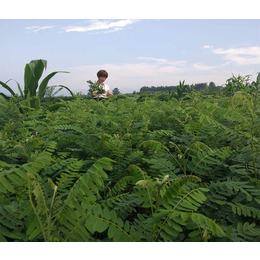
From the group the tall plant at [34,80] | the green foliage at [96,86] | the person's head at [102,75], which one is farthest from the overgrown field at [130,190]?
the person's head at [102,75]

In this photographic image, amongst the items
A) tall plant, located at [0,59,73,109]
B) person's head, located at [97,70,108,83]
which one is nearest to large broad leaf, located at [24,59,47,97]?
tall plant, located at [0,59,73,109]

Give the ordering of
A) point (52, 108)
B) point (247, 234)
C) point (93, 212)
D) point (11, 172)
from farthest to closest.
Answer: point (52, 108)
point (247, 234)
point (93, 212)
point (11, 172)

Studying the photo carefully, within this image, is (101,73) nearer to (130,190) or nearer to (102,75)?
(102,75)

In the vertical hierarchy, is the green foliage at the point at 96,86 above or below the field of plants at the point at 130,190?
above

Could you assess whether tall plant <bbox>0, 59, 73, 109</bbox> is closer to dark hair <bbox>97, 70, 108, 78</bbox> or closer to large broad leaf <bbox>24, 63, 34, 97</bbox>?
large broad leaf <bbox>24, 63, 34, 97</bbox>

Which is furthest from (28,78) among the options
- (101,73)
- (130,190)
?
(130,190)

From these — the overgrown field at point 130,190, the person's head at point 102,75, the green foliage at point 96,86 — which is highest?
the person's head at point 102,75

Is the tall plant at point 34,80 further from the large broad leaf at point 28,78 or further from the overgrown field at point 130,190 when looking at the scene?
the overgrown field at point 130,190

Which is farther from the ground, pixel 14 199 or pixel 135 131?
pixel 135 131

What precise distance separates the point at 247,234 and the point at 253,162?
518 millimetres

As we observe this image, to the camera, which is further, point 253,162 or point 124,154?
point 124,154

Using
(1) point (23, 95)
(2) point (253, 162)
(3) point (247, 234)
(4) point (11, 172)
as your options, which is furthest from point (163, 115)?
(1) point (23, 95)

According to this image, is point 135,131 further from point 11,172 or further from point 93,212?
point 11,172

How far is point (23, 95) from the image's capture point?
5.41 metres
